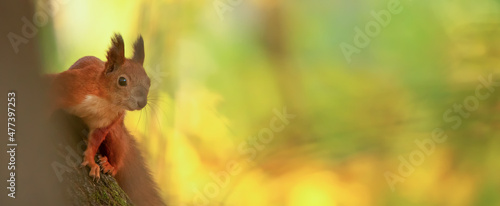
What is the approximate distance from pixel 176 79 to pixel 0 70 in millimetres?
525

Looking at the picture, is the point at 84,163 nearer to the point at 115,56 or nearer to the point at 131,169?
the point at 131,169

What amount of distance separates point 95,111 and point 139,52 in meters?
0.21

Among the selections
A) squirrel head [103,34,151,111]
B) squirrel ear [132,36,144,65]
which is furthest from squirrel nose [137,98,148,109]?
squirrel ear [132,36,144,65]

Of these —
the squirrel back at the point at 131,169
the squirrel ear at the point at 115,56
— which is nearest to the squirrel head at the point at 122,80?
the squirrel ear at the point at 115,56

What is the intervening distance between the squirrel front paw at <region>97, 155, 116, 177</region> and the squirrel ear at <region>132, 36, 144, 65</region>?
295 millimetres

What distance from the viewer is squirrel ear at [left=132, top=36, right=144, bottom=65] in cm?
147

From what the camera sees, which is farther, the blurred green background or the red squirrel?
the blurred green background

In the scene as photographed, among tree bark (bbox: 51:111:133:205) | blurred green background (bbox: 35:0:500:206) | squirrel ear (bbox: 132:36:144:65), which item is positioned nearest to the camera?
tree bark (bbox: 51:111:133:205)

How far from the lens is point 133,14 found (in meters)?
1.59

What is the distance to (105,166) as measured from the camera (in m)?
1.46

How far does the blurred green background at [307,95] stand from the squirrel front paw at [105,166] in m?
0.15

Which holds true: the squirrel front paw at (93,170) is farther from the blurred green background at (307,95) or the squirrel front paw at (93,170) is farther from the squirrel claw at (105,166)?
the blurred green background at (307,95)

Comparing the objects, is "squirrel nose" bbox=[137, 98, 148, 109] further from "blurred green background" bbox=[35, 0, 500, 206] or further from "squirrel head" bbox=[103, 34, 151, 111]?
"blurred green background" bbox=[35, 0, 500, 206]

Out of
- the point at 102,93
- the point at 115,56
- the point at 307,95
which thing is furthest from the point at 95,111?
the point at 307,95
